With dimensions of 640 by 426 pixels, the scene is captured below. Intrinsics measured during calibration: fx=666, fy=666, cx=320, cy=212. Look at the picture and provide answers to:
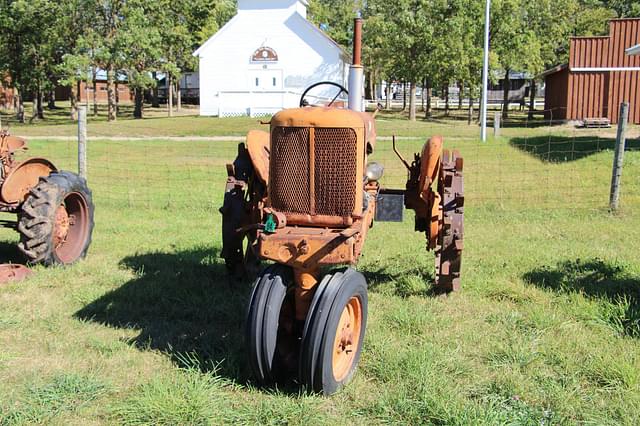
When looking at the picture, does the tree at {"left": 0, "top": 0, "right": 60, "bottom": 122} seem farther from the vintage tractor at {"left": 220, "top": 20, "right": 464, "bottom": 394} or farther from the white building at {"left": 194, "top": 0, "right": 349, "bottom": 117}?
the vintage tractor at {"left": 220, "top": 20, "right": 464, "bottom": 394}

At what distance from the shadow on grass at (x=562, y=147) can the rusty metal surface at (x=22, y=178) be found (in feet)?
32.5

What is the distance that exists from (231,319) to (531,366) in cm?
228

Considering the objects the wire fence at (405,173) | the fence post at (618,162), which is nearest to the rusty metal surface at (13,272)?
the wire fence at (405,173)

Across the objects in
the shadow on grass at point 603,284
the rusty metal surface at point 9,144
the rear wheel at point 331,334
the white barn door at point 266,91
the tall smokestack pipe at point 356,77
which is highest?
the white barn door at point 266,91

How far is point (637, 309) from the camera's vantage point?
17.3ft

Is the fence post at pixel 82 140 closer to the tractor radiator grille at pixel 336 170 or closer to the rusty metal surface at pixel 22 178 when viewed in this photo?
the rusty metal surface at pixel 22 178

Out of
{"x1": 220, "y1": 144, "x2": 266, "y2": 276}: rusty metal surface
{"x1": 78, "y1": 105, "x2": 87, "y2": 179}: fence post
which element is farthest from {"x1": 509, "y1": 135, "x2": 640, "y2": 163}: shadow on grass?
{"x1": 220, "y1": 144, "x2": 266, "y2": 276}: rusty metal surface

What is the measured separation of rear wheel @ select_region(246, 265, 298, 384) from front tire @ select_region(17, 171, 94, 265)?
3.30m

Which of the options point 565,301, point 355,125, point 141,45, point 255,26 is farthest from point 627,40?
point 355,125

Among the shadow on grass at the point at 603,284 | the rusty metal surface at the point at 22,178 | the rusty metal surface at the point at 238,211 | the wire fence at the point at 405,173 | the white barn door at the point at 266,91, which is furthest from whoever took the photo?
the white barn door at the point at 266,91

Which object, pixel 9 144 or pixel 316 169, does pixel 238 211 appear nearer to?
pixel 316 169

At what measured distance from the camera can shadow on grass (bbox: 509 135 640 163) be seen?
50.1 feet

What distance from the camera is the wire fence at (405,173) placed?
1057 centimetres

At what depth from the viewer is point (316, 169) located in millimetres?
4141
